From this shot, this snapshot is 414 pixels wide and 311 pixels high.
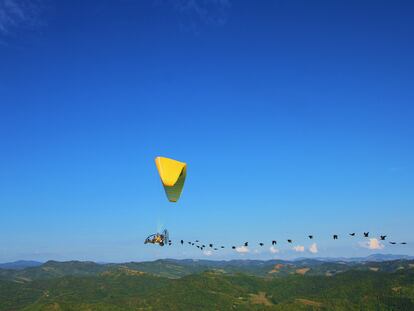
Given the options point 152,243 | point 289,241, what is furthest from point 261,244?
point 152,243

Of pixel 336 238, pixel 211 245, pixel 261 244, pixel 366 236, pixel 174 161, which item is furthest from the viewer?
A: pixel 261 244

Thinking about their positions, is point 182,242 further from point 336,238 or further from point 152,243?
point 336,238

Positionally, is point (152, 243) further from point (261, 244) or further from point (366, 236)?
point (261, 244)

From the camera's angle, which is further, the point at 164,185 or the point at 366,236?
the point at 366,236

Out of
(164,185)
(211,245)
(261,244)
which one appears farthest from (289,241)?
(164,185)

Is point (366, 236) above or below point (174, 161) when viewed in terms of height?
below

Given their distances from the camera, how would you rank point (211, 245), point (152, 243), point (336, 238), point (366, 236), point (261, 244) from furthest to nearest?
point (261, 244) → point (211, 245) → point (336, 238) → point (366, 236) → point (152, 243)

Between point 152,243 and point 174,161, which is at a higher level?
point 174,161

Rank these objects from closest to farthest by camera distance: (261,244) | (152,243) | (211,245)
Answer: (152,243)
(211,245)
(261,244)

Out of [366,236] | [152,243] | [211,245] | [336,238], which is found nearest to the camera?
[152,243]
